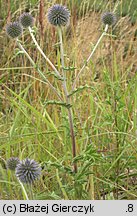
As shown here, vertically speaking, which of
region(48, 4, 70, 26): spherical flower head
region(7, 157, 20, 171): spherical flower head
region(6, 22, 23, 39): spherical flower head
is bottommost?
region(7, 157, 20, 171): spherical flower head

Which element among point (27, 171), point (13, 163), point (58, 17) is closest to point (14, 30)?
point (58, 17)

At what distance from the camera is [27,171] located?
6.68 feet

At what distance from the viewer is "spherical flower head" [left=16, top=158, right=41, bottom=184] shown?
6.58 ft

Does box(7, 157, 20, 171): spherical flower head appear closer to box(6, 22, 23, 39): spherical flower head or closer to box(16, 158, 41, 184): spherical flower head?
box(16, 158, 41, 184): spherical flower head

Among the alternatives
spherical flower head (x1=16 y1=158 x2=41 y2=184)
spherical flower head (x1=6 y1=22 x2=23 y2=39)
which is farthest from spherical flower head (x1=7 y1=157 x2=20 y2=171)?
spherical flower head (x1=6 y1=22 x2=23 y2=39)

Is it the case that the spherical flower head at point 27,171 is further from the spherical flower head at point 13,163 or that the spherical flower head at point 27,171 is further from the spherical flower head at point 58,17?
the spherical flower head at point 58,17

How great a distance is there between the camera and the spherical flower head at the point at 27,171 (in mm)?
2006

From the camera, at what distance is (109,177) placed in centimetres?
262

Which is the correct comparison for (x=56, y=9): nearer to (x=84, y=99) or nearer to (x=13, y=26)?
(x=13, y=26)

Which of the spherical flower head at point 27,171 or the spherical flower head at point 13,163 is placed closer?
the spherical flower head at point 27,171

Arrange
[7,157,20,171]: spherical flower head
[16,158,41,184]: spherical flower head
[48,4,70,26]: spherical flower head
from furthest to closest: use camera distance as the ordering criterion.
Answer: [48,4,70,26]: spherical flower head, [7,157,20,171]: spherical flower head, [16,158,41,184]: spherical flower head

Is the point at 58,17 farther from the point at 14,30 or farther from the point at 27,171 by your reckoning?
the point at 27,171

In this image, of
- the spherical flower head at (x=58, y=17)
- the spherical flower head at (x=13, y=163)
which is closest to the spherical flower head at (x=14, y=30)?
the spherical flower head at (x=58, y=17)

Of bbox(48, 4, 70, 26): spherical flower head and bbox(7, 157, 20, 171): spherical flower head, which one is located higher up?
bbox(48, 4, 70, 26): spherical flower head
